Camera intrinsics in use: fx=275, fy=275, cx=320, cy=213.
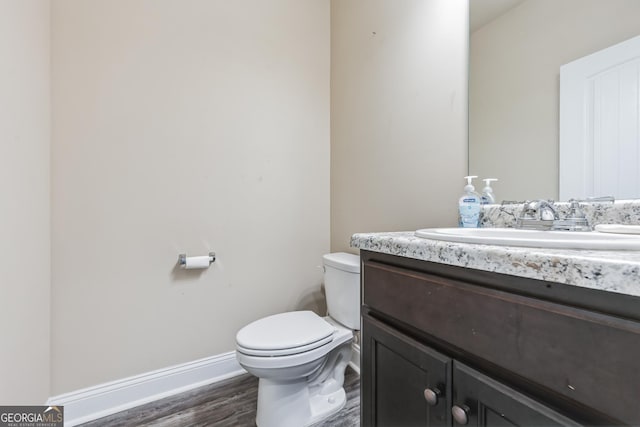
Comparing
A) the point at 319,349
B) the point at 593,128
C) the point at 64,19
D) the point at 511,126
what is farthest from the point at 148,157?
the point at 593,128

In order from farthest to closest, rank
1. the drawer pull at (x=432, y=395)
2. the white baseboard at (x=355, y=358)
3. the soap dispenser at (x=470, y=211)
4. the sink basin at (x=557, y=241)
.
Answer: the white baseboard at (x=355, y=358) → the soap dispenser at (x=470, y=211) → the drawer pull at (x=432, y=395) → the sink basin at (x=557, y=241)

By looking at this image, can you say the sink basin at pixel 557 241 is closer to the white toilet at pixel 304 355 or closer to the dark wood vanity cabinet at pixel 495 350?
the dark wood vanity cabinet at pixel 495 350

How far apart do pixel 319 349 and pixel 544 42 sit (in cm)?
144

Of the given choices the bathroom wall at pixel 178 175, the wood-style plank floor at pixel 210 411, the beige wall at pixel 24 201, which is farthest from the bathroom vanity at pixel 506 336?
the beige wall at pixel 24 201

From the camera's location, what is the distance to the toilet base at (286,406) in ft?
3.93

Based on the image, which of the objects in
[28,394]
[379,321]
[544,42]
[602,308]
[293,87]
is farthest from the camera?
[293,87]

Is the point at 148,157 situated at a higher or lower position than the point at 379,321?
higher

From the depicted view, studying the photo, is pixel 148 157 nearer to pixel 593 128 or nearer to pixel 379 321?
pixel 379 321

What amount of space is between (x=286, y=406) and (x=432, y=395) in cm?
87

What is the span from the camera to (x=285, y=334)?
1.22 meters

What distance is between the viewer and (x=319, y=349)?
3.91 feet

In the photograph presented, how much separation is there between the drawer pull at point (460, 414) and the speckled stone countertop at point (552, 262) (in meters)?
0.28

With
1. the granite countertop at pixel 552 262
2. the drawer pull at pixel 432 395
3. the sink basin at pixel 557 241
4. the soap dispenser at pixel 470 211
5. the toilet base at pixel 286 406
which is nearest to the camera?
the granite countertop at pixel 552 262

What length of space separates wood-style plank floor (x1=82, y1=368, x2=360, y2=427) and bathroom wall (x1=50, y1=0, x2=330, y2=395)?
0.61 feet
